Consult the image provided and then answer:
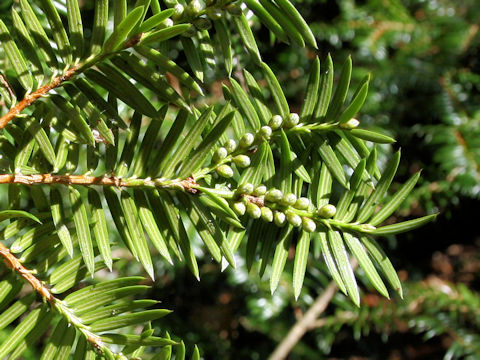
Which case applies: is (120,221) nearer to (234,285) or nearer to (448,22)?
(234,285)

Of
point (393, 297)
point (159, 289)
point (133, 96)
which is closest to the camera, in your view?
point (133, 96)

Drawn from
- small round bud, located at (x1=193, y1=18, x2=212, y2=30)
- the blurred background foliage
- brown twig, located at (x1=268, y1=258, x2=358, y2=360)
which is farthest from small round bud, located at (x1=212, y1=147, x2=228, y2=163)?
brown twig, located at (x1=268, y1=258, x2=358, y2=360)

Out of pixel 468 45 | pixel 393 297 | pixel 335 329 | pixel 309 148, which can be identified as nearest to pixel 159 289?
pixel 335 329

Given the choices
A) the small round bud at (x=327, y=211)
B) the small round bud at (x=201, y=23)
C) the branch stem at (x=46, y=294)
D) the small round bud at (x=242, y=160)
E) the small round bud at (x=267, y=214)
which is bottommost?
the branch stem at (x=46, y=294)

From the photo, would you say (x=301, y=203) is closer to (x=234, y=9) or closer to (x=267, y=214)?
(x=267, y=214)

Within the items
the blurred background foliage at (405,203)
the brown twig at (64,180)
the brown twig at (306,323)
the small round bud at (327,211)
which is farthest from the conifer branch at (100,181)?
the brown twig at (306,323)

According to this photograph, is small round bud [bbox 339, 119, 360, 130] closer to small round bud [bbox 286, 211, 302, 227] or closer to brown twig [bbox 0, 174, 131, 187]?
small round bud [bbox 286, 211, 302, 227]

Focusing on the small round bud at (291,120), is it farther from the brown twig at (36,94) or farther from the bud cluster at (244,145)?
the brown twig at (36,94)
